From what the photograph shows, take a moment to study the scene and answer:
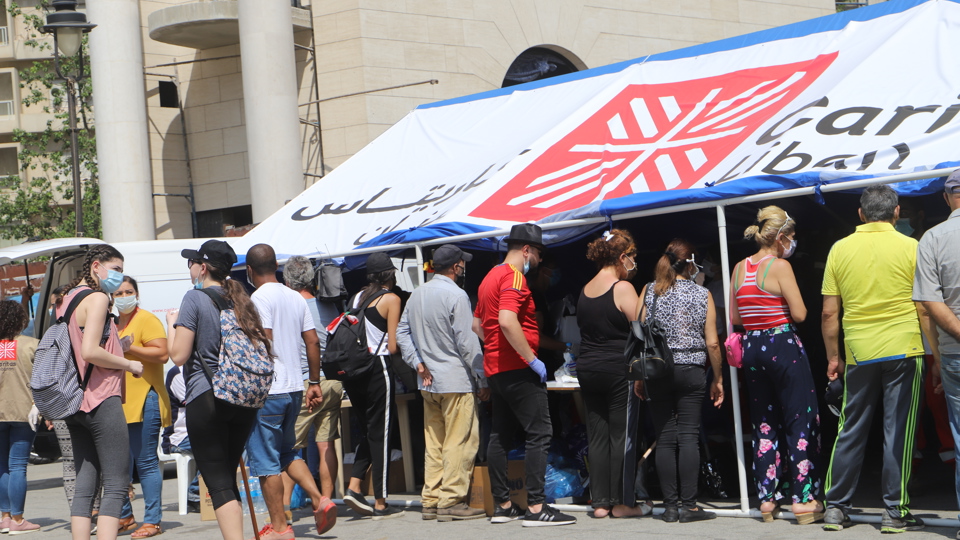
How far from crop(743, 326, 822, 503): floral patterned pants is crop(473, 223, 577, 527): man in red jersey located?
4.51ft

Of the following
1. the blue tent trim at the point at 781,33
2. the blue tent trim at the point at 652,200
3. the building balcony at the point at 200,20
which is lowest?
the blue tent trim at the point at 652,200

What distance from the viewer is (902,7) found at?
8609mm

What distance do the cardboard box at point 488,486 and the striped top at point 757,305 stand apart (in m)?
2.04

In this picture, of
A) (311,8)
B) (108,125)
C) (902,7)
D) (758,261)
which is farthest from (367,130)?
(758,261)

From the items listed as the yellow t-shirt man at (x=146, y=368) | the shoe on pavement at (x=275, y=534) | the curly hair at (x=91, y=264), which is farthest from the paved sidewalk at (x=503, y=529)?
the curly hair at (x=91, y=264)

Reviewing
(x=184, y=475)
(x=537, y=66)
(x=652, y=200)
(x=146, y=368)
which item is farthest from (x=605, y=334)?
(x=537, y=66)

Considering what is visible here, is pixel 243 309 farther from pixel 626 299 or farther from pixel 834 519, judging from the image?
pixel 834 519

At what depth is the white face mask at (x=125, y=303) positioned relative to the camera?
8.15 metres

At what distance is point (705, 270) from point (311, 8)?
1366 cm

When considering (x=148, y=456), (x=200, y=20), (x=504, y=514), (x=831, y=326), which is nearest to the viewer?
(x=831, y=326)

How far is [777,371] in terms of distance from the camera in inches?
263

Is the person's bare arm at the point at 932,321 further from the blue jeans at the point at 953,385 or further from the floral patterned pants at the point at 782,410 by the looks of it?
the floral patterned pants at the point at 782,410

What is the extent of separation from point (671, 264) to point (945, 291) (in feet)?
6.01

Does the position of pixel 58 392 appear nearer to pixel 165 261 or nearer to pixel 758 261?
pixel 758 261
